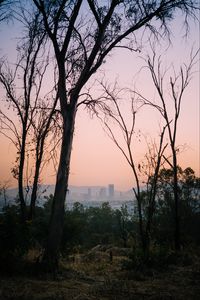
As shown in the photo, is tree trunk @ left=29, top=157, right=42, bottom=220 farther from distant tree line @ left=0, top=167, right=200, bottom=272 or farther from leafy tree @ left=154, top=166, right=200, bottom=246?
leafy tree @ left=154, top=166, right=200, bottom=246

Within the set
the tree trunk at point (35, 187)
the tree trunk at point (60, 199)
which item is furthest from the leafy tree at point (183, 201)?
the tree trunk at point (60, 199)

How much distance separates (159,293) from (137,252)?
12.2 ft

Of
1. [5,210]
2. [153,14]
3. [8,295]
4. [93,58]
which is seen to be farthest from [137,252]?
[153,14]

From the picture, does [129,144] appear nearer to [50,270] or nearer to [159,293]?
[50,270]

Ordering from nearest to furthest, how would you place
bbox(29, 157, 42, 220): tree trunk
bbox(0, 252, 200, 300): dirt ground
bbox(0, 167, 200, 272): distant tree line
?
bbox(0, 252, 200, 300): dirt ground < bbox(0, 167, 200, 272): distant tree line < bbox(29, 157, 42, 220): tree trunk

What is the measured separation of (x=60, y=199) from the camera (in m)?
9.12

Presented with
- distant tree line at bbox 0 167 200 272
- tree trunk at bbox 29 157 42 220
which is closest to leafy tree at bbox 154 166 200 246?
distant tree line at bbox 0 167 200 272

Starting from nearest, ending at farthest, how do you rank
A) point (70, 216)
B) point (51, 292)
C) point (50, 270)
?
1. point (51, 292)
2. point (50, 270)
3. point (70, 216)

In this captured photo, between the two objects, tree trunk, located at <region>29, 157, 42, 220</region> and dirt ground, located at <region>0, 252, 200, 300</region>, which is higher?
tree trunk, located at <region>29, 157, 42, 220</region>

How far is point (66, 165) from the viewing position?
9.41 m

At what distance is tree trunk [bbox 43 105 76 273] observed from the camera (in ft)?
28.5

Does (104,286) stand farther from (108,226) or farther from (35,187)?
(108,226)

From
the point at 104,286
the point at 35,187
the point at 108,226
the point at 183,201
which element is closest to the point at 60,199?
the point at 104,286

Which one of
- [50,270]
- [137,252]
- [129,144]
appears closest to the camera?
[50,270]
